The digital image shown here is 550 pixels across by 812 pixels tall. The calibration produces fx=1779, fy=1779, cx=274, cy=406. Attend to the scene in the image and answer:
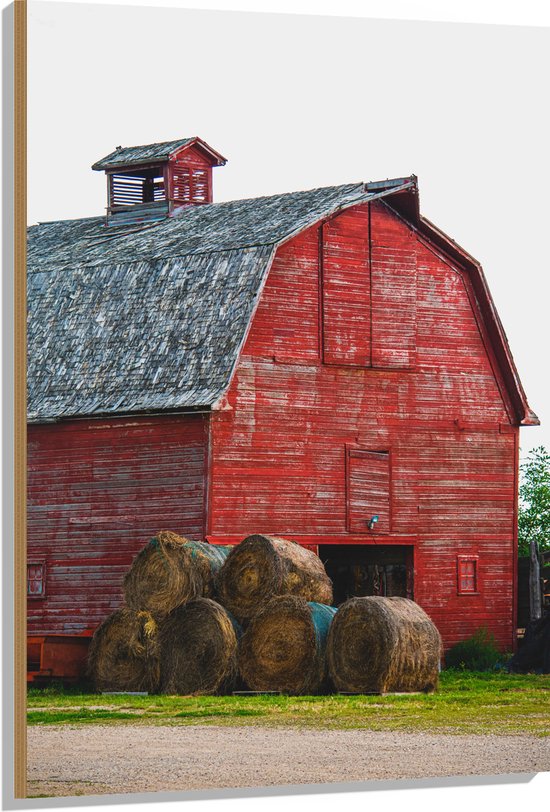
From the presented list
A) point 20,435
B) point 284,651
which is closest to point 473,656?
point 284,651

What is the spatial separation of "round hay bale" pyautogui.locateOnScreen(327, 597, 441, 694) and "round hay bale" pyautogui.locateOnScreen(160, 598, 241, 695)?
1.15m

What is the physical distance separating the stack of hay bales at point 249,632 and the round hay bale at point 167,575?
0.04 feet

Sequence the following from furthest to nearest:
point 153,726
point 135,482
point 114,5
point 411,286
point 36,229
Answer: point 36,229
point 411,286
point 135,482
point 153,726
point 114,5

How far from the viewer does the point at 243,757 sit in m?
15.1

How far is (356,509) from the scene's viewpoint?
23906 millimetres

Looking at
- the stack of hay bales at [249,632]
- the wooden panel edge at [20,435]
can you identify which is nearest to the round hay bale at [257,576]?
the stack of hay bales at [249,632]

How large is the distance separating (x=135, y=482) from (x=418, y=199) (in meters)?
5.42

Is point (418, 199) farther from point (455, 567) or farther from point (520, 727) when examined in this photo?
point (520, 727)

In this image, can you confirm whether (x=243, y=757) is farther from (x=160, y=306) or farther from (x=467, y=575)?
(x=467, y=575)

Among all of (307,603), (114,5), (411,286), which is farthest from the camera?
(411,286)

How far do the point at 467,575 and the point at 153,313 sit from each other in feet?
19.8

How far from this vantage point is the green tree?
27.8 m

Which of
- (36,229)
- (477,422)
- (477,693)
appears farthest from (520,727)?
(36,229)

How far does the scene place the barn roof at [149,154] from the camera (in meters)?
27.3
